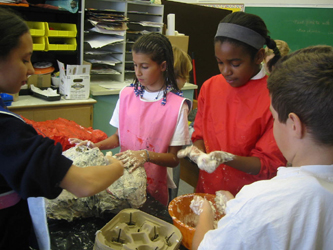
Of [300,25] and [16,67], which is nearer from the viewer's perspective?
[16,67]

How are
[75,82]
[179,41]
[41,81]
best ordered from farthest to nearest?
[179,41], [41,81], [75,82]

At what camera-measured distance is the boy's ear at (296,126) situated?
0.65m

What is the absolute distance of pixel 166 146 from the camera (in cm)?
146

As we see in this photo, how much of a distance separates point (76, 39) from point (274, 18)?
9.09ft

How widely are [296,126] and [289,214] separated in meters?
0.20

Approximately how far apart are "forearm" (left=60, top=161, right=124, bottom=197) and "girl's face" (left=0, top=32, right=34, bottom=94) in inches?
11.5

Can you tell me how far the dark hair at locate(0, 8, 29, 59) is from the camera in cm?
73

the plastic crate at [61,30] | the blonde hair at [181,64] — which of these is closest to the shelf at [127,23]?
the plastic crate at [61,30]

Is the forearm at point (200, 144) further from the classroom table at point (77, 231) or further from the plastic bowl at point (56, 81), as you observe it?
the plastic bowl at point (56, 81)

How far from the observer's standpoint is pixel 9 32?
74 cm

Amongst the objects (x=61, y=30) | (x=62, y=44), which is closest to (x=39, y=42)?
(x=62, y=44)

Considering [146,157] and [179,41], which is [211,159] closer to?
[146,157]

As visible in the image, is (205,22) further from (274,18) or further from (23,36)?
(23,36)

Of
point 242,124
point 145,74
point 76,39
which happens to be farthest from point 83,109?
point 242,124
